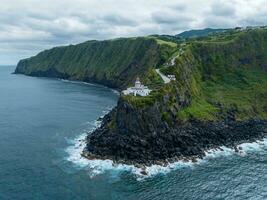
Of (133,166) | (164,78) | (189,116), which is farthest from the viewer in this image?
(164,78)

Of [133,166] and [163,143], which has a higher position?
[163,143]

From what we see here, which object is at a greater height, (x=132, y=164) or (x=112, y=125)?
(x=112, y=125)

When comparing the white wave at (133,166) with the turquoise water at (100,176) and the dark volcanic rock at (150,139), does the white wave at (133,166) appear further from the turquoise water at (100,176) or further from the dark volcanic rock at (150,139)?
the dark volcanic rock at (150,139)

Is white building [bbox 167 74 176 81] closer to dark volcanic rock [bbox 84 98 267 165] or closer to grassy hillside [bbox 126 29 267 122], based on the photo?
grassy hillside [bbox 126 29 267 122]

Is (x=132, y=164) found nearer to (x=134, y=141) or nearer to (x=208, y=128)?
(x=134, y=141)

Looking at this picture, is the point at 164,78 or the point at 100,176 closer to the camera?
the point at 100,176

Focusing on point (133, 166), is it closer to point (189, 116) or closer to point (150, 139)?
point (150, 139)

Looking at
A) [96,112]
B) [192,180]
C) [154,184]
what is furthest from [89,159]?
[96,112]

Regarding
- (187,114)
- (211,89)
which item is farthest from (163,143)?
(211,89)
